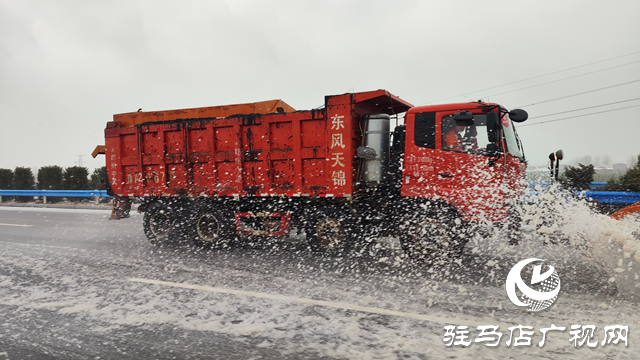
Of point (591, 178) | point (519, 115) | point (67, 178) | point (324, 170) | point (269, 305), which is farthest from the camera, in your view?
point (67, 178)

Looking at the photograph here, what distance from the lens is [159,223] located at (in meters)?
8.09

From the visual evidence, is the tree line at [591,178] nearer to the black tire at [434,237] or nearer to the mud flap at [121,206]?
the black tire at [434,237]

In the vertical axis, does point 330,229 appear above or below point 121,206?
below

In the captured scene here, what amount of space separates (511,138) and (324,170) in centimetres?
281

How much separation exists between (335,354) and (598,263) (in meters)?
3.53

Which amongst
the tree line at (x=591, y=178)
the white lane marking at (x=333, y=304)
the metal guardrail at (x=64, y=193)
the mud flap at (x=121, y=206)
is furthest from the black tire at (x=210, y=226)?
the metal guardrail at (x=64, y=193)

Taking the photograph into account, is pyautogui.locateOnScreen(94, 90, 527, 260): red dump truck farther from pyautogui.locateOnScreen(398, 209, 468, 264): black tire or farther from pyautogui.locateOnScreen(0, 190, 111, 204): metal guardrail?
pyautogui.locateOnScreen(0, 190, 111, 204): metal guardrail

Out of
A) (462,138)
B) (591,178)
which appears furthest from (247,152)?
(591,178)

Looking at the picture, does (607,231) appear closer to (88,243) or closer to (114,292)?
(114,292)

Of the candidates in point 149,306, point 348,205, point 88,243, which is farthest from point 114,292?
point 88,243

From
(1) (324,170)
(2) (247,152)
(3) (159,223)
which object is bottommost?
(3) (159,223)

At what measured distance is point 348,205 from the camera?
260 inches
